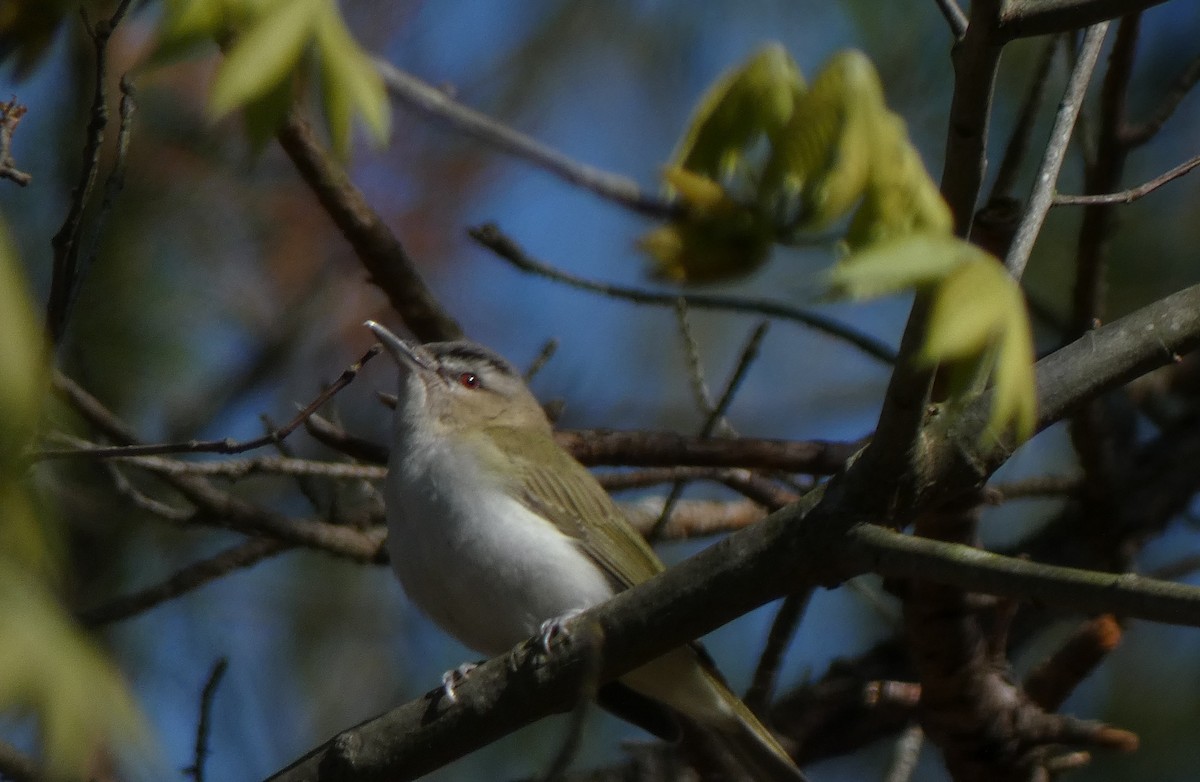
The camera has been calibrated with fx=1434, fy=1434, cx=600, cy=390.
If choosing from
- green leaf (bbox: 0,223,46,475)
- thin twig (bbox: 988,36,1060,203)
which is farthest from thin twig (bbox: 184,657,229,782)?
thin twig (bbox: 988,36,1060,203)

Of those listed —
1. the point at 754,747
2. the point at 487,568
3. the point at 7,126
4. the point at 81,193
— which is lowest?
the point at 754,747

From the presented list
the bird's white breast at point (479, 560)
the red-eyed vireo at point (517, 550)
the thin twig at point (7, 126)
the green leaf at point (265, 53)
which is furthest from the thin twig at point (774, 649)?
the green leaf at point (265, 53)

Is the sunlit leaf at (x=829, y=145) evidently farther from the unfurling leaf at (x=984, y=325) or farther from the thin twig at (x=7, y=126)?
the thin twig at (x=7, y=126)

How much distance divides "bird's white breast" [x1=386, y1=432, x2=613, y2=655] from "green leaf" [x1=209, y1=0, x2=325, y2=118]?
2.16 m

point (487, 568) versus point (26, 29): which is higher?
point (26, 29)

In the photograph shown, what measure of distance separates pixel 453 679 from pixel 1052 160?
6.24 feet

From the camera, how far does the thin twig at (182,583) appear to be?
4.54 m

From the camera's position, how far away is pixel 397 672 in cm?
739

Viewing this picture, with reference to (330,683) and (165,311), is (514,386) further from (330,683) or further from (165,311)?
(330,683)

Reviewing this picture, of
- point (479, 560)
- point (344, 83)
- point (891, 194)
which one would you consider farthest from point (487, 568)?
point (344, 83)

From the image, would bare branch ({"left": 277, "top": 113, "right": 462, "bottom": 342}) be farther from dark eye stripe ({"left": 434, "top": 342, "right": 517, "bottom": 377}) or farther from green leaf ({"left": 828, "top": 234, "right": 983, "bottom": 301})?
green leaf ({"left": 828, "top": 234, "right": 983, "bottom": 301})

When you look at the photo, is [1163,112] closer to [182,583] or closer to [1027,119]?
[1027,119]

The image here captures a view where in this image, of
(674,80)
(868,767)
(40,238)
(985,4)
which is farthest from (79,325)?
(985,4)

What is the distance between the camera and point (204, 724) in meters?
3.88
